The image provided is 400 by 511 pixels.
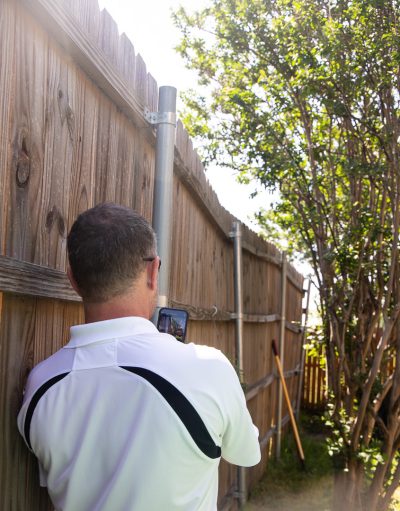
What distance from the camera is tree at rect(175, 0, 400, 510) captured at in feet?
15.3

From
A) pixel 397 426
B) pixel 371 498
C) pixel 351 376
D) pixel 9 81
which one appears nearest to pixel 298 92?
pixel 351 376

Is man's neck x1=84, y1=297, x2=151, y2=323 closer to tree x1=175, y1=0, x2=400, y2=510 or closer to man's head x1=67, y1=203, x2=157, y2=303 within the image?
man's head x1=67, y1=203, x2=157, y2=303

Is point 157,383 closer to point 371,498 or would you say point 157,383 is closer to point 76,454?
point 76,454

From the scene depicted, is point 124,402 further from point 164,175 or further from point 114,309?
point 164,175

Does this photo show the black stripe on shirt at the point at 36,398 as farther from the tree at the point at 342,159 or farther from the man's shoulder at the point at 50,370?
the tree at the point at 342,159

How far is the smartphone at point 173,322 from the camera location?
220 centimetres

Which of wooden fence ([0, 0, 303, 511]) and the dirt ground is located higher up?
wooden fence ([0, 0, 303, 511])

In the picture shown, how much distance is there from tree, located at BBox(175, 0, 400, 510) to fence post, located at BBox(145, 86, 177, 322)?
226cm

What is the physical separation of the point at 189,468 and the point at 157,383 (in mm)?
221

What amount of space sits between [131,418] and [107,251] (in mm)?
394

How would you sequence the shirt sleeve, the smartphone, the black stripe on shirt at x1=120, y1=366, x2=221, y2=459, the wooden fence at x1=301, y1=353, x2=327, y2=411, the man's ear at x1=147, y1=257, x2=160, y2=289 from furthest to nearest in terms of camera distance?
the wooden fence at x1=301, y1=353, x2=327, y2=411, the smartphone, the man's ear at x1=147, y1=257, x2=160, y2=289, the shirt sleeve, the black stripe on shirt at x1=120, y1=366, x2=221, y2=459

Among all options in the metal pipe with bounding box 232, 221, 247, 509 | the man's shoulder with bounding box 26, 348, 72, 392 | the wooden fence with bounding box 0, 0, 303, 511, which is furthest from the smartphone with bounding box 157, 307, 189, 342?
the metal pipe with bounding box 232, 221, 247, 509

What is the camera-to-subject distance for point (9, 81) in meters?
1.58

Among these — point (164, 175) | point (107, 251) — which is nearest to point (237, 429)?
point (107, 251)
